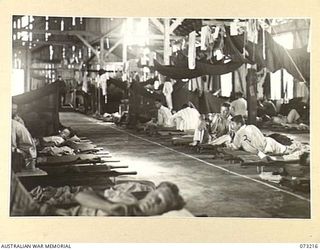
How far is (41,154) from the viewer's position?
5.00 feet

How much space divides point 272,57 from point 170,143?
0.42 meters

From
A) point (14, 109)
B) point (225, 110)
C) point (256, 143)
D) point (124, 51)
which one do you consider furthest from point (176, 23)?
point (14, 109)

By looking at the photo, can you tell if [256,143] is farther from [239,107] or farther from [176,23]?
[176,23]

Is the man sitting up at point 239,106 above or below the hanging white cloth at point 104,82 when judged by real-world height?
below

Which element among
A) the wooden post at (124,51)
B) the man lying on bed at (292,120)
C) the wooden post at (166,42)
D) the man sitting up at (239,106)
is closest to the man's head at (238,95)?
the man sitting up at (239,106)

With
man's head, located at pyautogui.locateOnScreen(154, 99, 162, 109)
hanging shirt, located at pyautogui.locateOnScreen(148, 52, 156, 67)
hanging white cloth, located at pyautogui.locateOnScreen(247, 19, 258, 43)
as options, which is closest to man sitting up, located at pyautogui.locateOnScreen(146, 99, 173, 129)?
man's head, located at pyautogui.locateOnScreen(154, 99, 162, 109)

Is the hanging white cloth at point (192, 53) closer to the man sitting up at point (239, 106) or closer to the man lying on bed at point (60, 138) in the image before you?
the man sitting up at point (239, 106)

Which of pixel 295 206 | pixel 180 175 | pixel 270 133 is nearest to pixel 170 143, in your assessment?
pixel 180 175

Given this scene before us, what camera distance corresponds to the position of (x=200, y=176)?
1518mm

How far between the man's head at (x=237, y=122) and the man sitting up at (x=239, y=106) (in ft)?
0.04

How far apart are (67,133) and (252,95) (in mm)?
575

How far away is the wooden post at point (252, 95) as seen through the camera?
1.62m

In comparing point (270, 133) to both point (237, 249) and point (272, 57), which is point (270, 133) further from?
point (237, 249)

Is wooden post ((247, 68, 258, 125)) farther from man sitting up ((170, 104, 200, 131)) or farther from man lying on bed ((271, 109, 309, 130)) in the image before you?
man sitting up ((170, 104, 200, 131))
